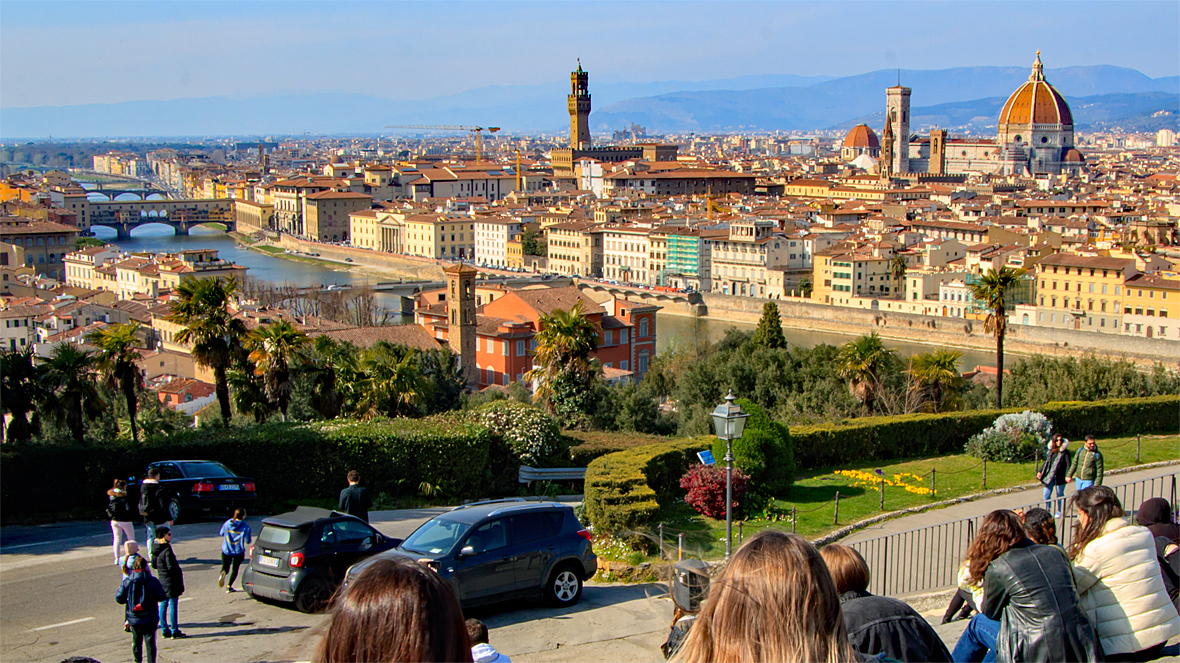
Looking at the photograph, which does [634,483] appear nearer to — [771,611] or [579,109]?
[771,611]

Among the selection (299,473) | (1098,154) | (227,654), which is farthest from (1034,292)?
(1098,154)

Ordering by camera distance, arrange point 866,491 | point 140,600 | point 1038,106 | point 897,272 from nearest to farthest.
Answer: point 140,600, point 866,491, point 897,272, point 1038,106

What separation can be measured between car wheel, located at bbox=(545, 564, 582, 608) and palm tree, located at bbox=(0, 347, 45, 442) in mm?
7486

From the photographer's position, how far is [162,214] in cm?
11025

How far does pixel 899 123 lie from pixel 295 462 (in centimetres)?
11950

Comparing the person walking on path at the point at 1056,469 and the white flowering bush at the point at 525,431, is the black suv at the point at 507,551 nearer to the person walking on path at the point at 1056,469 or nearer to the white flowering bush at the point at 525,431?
the person walking on path at the point at 1056,469

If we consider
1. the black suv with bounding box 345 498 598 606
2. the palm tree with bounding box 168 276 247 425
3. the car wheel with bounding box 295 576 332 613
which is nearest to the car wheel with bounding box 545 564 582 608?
the black suv with bounding box 345 498 598 606

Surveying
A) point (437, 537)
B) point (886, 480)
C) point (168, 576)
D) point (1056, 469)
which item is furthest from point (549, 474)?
point (168, 576)

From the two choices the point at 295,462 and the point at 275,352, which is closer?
the point at 295,462

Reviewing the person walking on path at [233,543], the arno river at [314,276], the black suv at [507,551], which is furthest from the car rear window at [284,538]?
the arno river at [314,276]

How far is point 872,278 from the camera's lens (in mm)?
49906

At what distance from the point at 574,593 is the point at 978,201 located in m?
80.9

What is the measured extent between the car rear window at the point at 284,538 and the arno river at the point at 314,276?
27.3 metres

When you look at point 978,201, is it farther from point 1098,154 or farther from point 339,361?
point 1098,154
